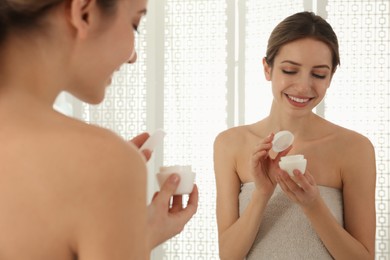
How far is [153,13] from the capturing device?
3238 mm

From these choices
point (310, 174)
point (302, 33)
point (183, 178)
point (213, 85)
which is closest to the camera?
point (183, 178)

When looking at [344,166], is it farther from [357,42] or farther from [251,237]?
[357,42]

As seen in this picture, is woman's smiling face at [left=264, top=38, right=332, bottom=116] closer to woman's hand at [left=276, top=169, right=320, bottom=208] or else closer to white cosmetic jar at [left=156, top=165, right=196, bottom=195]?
woman's hand at [left=276, top=169, right=320, bottom=208]

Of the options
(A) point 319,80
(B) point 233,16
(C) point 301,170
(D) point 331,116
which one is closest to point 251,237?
(C) point 301,170

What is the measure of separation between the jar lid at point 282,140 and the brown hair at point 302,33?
0.34 meters

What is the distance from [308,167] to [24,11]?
150cm

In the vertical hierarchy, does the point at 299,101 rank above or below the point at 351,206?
above

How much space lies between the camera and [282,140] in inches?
72.9

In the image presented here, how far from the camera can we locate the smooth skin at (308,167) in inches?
74.2

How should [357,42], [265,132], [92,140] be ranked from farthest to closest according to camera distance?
1. [357,42]
2. [265,132]
3. [92,140]

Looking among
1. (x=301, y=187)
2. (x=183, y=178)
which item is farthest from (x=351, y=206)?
(x=183, y=178)

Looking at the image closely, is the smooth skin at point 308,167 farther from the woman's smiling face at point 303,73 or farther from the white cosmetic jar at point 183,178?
the white cosmetic jar at point 183,178

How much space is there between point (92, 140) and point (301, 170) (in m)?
1.15

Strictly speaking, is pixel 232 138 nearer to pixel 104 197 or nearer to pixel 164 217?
pixel 164 217
